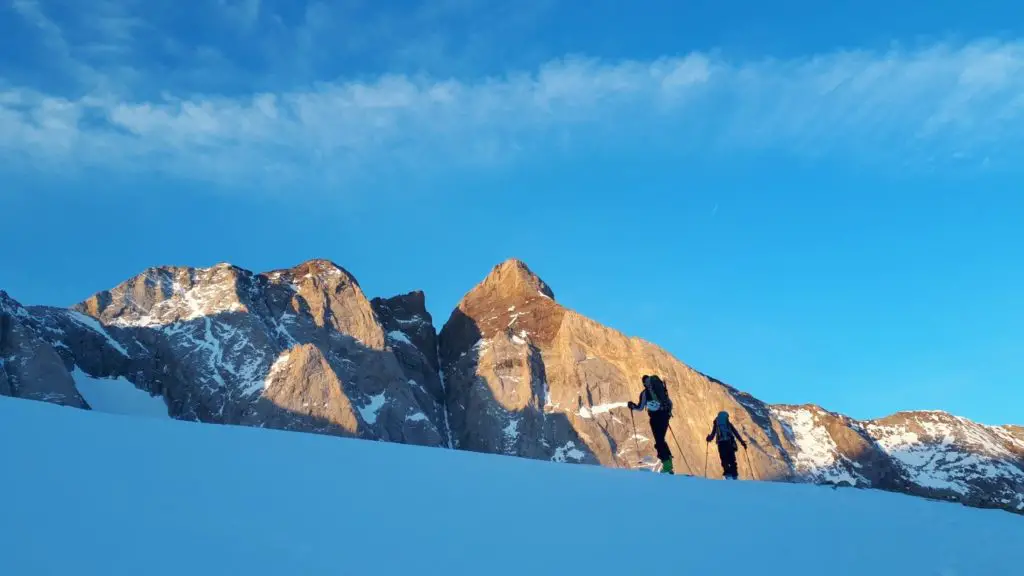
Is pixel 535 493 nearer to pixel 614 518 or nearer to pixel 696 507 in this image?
pixel 614 518

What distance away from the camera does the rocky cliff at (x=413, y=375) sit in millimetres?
122812

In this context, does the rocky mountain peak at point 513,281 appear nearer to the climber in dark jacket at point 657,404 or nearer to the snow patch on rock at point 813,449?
the snow patch on rock at point 813,449

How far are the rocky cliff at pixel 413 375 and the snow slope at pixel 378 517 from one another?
107 meters

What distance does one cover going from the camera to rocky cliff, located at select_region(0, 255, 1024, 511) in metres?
123

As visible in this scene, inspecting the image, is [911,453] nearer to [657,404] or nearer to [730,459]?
[730,459]

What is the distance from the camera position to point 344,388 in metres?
125

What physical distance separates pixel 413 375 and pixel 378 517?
139772 mm

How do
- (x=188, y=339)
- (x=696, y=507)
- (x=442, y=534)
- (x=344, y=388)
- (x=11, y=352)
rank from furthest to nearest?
(x=188, y=339), (x=344, y=388), (x=11, y=352), (x=696, y=507), (x=442, y=534)

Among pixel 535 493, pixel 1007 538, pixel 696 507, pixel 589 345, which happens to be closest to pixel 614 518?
pixel 535 493

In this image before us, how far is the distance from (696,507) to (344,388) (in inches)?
4685

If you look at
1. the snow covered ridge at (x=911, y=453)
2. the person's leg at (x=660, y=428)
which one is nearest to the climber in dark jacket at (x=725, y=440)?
the person's leg at (x=660, y=428)

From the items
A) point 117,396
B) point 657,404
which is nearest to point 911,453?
point 117,396

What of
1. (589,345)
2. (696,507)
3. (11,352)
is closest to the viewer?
(696,507)

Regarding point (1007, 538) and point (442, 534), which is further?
point (1007, 538)
